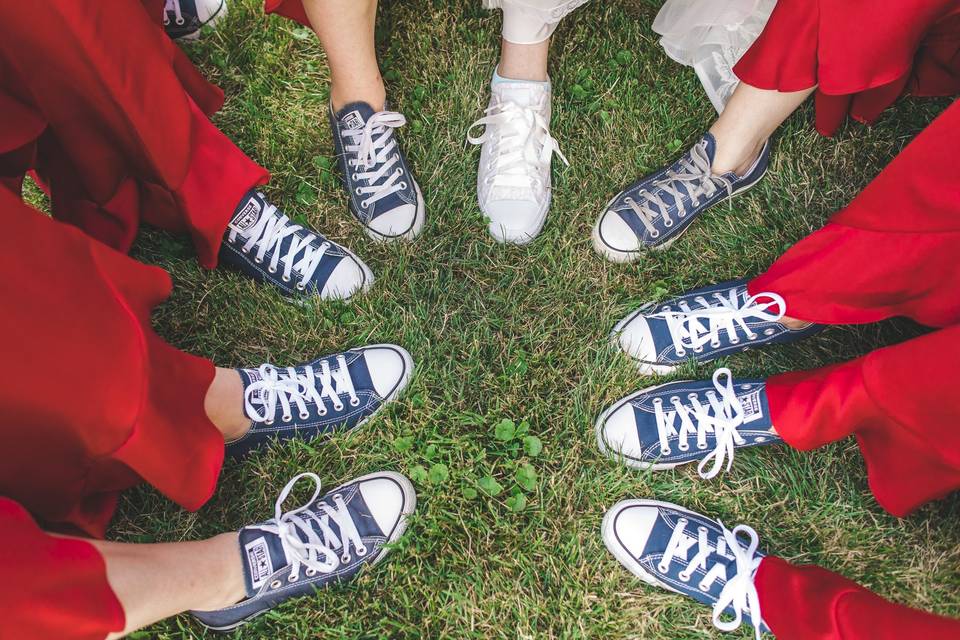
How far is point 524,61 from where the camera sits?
203cm

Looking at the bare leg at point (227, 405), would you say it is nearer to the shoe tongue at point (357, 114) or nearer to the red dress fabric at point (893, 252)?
the shoe tongue at point (357, 114)

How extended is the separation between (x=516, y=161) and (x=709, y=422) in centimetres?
93

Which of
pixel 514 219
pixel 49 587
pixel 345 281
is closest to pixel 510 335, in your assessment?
pixel 514 219

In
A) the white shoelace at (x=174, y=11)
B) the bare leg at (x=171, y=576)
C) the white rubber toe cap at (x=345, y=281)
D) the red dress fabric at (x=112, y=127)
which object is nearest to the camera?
the bare leg at (x=171, y=576)

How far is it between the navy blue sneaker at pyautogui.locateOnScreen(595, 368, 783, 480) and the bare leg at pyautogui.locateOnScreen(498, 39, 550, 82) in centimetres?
105

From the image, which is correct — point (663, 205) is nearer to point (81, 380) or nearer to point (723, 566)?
point (723, 566)

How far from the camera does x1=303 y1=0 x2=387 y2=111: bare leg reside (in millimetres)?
1717

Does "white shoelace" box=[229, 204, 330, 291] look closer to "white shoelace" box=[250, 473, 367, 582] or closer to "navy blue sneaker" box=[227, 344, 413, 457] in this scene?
"navy blue sneaker" box=[227, 344, 413, 457]

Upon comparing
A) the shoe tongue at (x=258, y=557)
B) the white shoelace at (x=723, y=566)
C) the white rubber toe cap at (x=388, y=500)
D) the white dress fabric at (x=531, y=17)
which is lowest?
the white shoelace at (x=723, y=566)

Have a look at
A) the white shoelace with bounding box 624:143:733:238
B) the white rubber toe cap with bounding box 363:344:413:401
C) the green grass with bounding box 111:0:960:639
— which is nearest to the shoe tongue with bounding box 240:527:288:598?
the green grass with bounding box 111:0:960:639

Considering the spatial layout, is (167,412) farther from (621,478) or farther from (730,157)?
(730,157)

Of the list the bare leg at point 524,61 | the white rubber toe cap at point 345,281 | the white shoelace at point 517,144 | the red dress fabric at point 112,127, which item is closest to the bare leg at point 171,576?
the white rubber toe cap at point 345,281

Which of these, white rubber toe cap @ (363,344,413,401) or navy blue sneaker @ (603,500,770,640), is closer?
navy blue sneaker @ (603,500,770,640)

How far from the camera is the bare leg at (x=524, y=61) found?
2.01 meters
